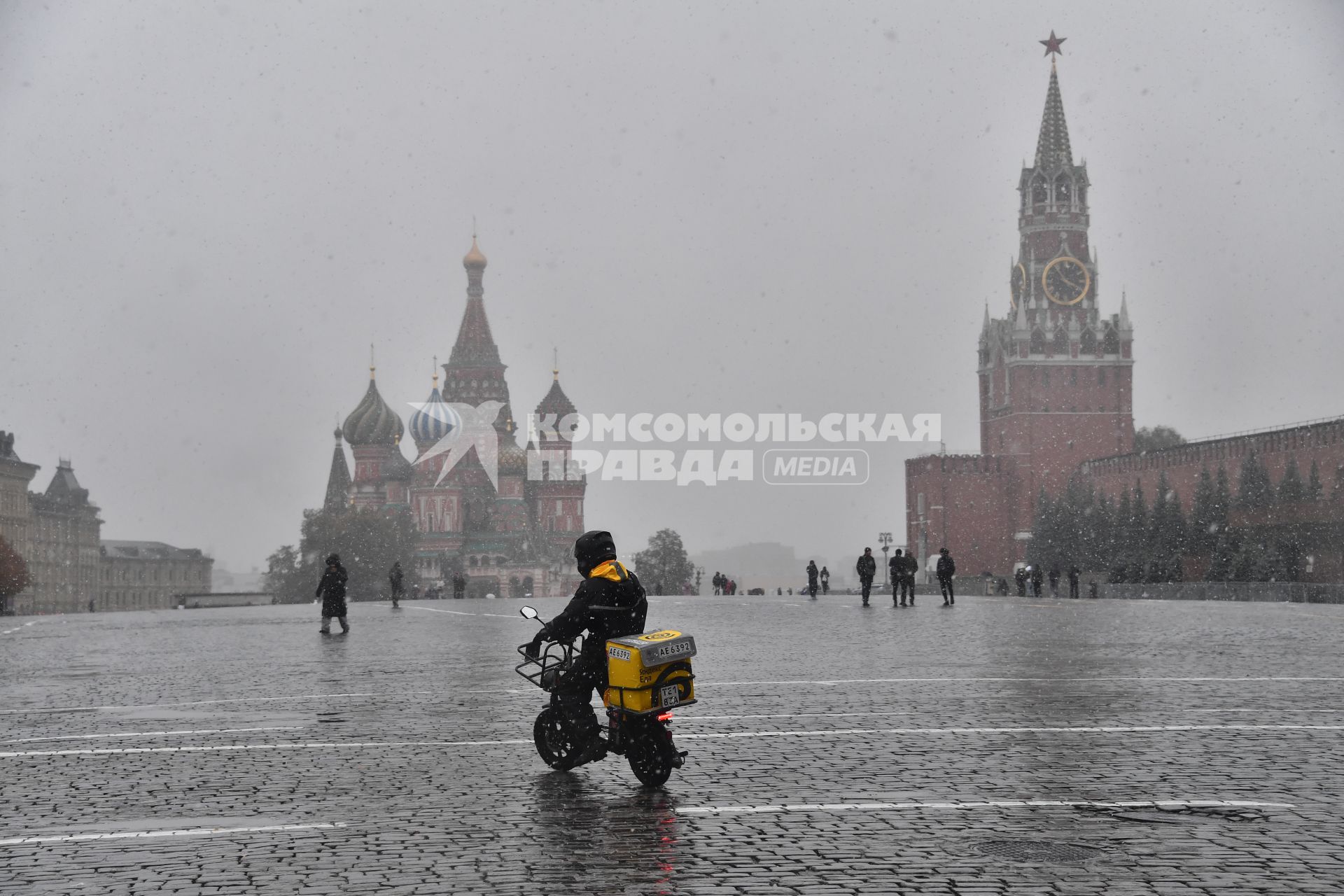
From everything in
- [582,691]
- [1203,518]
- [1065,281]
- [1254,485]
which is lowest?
[582,691]

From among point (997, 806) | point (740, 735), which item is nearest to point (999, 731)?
point (740, 735)

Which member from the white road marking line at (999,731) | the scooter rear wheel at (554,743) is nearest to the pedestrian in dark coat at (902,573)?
the white road marking line at (999,731)

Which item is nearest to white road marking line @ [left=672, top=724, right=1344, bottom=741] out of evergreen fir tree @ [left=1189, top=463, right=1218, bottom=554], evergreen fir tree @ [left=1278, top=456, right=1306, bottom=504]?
evergreen fir tree @ [left=1189, top=463, right=1218, bottom=554]

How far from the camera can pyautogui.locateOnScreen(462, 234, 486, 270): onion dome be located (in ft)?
439

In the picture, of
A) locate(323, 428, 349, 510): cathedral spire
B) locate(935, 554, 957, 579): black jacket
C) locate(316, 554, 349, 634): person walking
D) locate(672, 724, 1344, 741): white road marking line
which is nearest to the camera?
locate(672, 724, 1344, 741): white road marking line

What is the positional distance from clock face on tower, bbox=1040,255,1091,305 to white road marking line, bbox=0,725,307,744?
4474 inches

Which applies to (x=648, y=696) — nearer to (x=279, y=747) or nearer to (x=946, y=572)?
(x=279, y=747)

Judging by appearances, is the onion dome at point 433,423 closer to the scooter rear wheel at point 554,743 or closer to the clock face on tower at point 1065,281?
the clock face on tower at point 1065,281

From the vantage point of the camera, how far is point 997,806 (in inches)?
275

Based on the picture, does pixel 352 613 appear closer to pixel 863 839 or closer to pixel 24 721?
pixel 24 721

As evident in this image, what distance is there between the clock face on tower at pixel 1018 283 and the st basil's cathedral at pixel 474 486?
116 ft

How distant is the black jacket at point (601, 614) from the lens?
7879 mm

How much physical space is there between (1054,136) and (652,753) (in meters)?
121

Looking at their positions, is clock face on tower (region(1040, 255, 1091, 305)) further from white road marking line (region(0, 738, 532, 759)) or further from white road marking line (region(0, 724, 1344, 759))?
white road marking line (region(0, 738, 532, 759))
